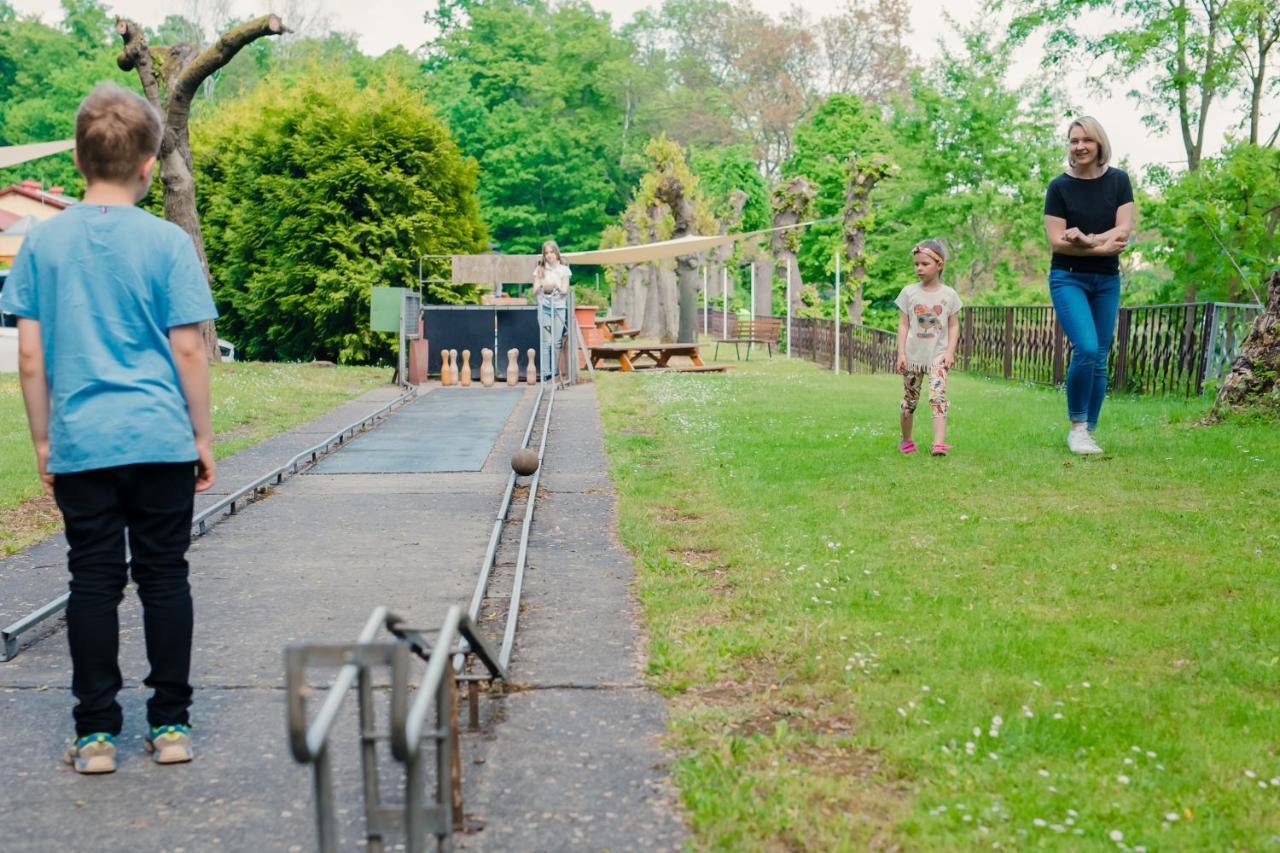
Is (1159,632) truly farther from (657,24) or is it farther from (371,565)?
(657,24)

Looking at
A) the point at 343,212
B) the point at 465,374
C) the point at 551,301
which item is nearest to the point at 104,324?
the point at 551,301

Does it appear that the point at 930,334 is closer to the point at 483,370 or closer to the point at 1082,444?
the point at 1082,444

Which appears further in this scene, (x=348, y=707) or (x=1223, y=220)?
(x=1223, y=220)

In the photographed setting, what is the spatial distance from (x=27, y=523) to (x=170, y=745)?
15.4ft

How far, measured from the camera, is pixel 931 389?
9.07 metres

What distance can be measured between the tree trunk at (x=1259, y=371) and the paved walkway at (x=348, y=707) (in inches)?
212

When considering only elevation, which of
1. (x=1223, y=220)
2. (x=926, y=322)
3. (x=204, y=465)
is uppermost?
(x=1223, y=220)

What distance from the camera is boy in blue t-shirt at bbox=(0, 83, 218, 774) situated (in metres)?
3.57

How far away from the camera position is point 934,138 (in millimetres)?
38781

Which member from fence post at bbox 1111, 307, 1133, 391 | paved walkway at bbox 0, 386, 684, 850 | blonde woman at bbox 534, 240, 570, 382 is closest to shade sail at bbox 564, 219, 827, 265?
blonde woman at bbox 534, 240, 570, 382

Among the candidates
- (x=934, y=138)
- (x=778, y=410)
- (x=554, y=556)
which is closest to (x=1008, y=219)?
(x=934, y=138)

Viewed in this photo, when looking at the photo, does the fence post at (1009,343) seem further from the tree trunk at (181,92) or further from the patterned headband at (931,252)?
the patterned headband at (931,252)

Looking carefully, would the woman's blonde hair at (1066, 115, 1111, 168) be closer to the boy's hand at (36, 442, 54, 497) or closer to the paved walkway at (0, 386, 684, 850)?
the paved walkway at (0, 386, 684, 850)

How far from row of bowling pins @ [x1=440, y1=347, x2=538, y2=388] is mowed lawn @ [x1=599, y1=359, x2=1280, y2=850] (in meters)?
10.6
